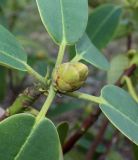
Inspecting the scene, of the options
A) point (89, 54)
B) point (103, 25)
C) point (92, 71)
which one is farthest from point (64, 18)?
point (92, 71)

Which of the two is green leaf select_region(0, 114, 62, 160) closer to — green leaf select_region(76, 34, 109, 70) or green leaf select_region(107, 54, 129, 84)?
green leaf select_region(76, 34, 109, 70)

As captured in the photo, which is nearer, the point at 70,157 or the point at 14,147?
the point at 14,147

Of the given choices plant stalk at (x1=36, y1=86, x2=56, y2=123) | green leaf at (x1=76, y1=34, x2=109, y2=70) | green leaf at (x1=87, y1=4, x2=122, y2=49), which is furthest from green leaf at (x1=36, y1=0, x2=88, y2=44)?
green leaf at (x1=87, y1=4, x2=122, y2=49)

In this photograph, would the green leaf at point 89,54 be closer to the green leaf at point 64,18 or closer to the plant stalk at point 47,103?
the green leaf at point 64,18

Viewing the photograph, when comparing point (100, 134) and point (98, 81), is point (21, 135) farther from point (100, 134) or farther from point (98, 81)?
point (98, 81)

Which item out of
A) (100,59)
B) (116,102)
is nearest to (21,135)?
(116,102)

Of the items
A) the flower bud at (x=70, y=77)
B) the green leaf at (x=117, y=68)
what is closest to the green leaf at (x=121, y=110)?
the flower bud at (x=70, y=77)
